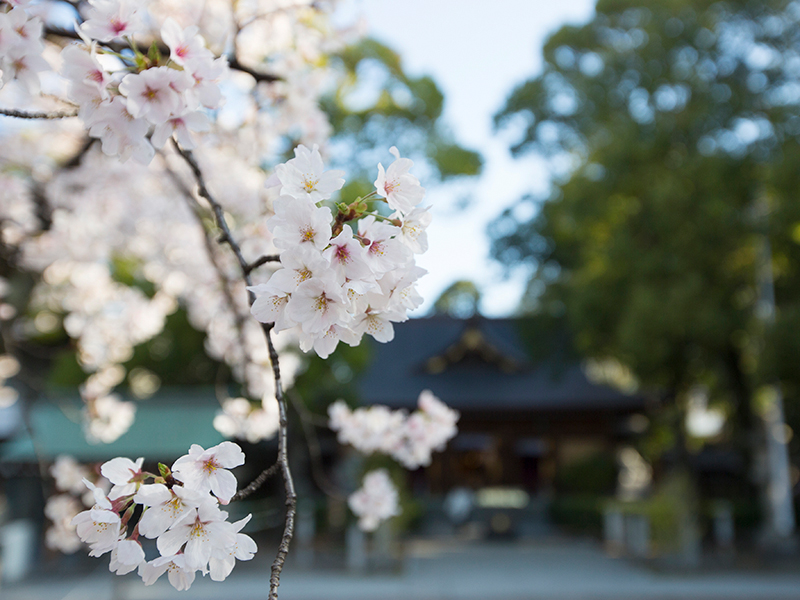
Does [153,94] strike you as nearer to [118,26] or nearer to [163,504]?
[118,26]

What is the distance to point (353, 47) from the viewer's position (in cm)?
1343

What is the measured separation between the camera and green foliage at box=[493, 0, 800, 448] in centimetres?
952

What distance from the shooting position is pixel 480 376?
Answer: 1532 centimetres

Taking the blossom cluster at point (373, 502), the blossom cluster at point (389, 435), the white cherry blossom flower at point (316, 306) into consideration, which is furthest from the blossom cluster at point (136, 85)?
the blossom cluster at point (373, 502)

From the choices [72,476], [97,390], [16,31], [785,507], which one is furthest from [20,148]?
[785,507]

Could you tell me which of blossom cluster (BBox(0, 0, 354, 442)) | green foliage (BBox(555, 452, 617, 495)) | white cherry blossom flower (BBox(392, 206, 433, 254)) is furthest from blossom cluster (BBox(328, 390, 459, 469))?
green foliage (BBox(555, 452, 617, 495))

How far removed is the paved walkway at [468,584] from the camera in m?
7.44

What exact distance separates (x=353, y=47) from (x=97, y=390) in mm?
10450

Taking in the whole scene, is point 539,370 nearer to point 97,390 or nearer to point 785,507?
point 785,507

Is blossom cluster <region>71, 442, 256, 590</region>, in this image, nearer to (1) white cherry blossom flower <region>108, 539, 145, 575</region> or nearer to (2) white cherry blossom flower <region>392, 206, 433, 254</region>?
(1) white cherry blossom flower <region>108, 539, 145, 575</region>

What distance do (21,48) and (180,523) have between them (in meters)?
0.99

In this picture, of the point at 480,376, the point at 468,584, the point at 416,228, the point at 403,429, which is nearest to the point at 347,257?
the point at 416,228

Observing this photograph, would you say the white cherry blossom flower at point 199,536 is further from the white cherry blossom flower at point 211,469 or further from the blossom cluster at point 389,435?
the blossom cluster at point 389,435

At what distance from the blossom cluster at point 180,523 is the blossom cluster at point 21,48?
2.73 feet
